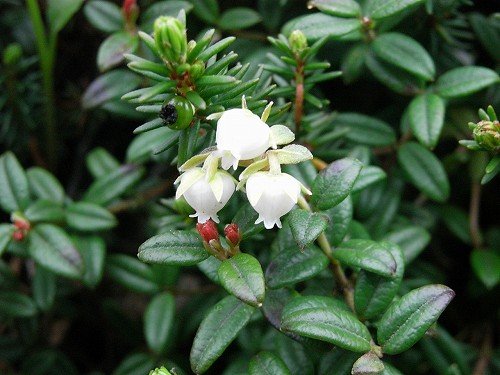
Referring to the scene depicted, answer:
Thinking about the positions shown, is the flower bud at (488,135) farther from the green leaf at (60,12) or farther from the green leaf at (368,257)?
the green leaf at (60,12)

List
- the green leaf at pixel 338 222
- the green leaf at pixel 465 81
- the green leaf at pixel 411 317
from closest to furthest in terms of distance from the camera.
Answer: the green leaf at pixel 411 317, the green leaf at pixel 338 222, the green leaf at pixel 465 81

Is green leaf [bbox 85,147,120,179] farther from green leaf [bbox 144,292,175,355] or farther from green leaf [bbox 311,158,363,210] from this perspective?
green leaf [bbox 311,158,363,210]

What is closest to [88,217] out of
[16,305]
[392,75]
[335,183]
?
[16,305]

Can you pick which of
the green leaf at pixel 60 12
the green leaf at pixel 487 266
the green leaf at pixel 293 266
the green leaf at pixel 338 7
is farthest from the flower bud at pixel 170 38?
the green leaf at pixel 487 266

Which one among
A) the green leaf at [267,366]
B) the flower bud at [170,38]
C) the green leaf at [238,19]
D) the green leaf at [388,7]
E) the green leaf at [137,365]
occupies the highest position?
the flower bud at [170,38]

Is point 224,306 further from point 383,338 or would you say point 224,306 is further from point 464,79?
point 464,79

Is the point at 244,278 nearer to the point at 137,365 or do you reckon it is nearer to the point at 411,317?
the point at 411,317
